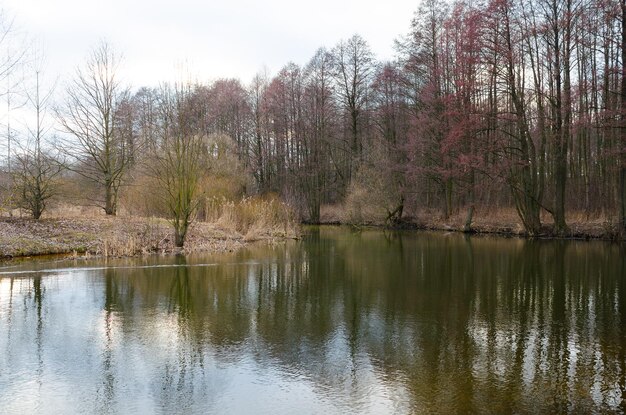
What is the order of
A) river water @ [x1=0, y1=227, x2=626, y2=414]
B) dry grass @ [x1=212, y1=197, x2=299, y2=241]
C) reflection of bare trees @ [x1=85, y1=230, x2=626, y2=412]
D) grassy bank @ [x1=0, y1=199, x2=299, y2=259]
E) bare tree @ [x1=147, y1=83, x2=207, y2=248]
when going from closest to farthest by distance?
river water @ [x1=0, y1=227, x2=626, y2=414], reflection of bare trees @ [x1=85, y1=230, x2=626, y2=412], grassy bank @ [x1=0, y1=199, x2=299, y2=259], bare tree @ [x1=147, y1=83, x2=207, y2=248], dry grass @ [x1=212, y1=197, x2=299, y2=241]

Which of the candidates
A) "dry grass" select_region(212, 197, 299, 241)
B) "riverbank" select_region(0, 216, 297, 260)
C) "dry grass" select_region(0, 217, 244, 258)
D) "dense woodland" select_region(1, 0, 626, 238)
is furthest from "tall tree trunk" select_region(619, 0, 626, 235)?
"dry grass" select_region(0, 217, 244, 258)

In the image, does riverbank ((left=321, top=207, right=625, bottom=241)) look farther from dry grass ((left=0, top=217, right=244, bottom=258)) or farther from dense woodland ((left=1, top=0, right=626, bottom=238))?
dry grass ((left=0, top=217, right=244, bottom=258))

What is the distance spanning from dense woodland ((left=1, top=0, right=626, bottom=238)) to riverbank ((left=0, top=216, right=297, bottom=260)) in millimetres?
1274

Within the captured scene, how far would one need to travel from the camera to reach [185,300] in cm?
955

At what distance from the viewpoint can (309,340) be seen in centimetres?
691

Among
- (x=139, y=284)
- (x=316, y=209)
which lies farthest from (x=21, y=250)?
(x=316, y=209)

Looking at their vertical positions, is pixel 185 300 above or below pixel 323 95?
below

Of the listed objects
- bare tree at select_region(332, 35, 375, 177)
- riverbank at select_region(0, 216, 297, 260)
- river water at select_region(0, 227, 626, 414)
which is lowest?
river water at select_region(0, 227, 626, 414)

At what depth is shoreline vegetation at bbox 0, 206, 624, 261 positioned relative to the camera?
1652 centimetres

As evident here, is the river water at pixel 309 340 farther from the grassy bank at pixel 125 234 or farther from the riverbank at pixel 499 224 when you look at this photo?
the riverbank at pixel 499 224

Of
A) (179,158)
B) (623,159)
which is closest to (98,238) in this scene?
(179,158)

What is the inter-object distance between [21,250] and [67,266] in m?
3.31

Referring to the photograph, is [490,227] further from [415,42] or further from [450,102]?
[415,42]

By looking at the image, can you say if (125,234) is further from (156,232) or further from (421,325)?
(421,325)
